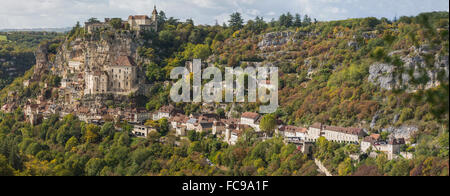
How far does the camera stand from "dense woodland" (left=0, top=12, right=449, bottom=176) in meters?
36.6

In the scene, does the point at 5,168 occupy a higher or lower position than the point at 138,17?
lower

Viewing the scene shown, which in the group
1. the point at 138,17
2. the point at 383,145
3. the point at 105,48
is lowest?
the point at 383,145

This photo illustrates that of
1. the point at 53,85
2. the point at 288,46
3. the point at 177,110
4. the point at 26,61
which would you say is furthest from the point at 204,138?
the point at 26,61

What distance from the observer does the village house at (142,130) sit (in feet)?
165

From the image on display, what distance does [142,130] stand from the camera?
51.0m

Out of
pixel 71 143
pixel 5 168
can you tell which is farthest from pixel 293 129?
pixel 5 168

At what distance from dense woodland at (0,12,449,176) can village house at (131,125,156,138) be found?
108 centimetres

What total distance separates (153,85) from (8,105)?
19.4 meters

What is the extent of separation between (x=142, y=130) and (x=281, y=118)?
1301cm

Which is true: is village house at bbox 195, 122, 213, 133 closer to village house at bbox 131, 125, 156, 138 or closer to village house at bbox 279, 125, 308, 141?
village house at bbox 131, 125, 156, 138

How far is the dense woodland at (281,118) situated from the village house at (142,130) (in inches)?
42.5

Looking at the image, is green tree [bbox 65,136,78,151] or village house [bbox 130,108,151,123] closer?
green tree [bbox 65,136,78,151]

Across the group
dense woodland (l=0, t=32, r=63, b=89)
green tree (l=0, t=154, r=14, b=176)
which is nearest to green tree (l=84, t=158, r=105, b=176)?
green tree (l=0, t=154, r=14, b=176)

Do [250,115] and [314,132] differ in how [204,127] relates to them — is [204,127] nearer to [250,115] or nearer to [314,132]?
[250,115]
